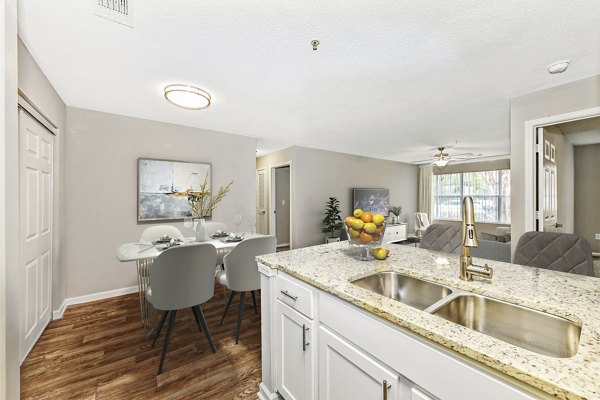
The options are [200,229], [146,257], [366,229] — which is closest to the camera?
[366,229]

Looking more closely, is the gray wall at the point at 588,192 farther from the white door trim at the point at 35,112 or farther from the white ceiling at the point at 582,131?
the white door trim at the point at 35,112

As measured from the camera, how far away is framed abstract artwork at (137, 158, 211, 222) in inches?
129

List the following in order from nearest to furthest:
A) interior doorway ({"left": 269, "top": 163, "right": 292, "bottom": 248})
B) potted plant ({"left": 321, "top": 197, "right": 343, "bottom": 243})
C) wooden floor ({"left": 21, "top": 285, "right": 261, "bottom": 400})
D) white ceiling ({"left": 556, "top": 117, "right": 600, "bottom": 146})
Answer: wooden floor ({"left": 21, "top": 285, "right": 261, "bottom": 400}), white ceiling ({"left": 556, "top": 117, "right": 600, "bottom": 146}), potted plant ({"left": 321, "top": 197, "right": 343, "bottom": 243}), interior doorway ({"left": 269, "top": 163, "right": 292, "bottom": 248})

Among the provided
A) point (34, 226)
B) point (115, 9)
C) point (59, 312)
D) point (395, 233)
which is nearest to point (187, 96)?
point (115, 9)

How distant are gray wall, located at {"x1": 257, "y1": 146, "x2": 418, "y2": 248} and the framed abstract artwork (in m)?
2.13

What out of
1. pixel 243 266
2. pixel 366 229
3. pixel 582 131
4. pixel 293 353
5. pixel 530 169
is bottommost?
pixel 293 353

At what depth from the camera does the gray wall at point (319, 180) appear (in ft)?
17.2

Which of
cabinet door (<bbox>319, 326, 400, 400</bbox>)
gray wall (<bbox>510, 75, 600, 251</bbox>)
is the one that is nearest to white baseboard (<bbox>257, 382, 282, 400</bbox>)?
cabinet door (<bbox>319, 326, 400, 400</bbox>)

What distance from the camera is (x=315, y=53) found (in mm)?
1865

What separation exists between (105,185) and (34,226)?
1022 millimetres

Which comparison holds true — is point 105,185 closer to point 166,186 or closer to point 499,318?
point 166,186

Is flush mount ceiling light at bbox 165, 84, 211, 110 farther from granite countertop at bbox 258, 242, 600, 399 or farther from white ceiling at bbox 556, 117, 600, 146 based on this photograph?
white ceiling at bbox 556, 117, 600, 146

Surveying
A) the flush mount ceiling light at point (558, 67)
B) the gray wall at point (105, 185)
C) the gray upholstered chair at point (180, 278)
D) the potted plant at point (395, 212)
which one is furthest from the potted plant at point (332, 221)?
the flush mount ceiling light at point (558, 67)

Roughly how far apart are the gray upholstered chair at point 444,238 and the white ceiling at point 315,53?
1.41 m
